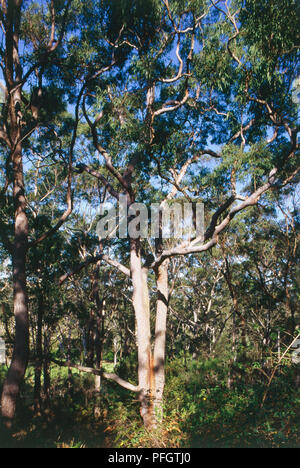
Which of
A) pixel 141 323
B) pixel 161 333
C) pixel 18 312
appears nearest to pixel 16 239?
pixel 18 312

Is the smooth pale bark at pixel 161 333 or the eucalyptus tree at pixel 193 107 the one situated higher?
the eucalyptus tree at pixel 193 107

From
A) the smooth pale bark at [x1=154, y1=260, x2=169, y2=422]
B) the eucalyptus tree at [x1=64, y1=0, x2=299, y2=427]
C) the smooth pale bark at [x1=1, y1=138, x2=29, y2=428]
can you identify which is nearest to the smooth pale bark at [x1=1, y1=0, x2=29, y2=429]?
the smooth pale bark at [x1=1, y1=138, x2=29, y2=428]

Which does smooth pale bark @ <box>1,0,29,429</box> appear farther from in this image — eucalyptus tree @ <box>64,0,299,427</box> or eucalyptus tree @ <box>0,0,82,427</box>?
eucalyptus tree @ <box>64,0,299,427</box>

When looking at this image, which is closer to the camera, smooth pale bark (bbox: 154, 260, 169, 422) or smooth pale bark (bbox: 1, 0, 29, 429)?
smooth pale bark (bbox: 1, 0, 29, 429)

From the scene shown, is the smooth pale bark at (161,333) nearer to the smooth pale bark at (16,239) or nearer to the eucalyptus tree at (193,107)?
the eucalyptus tree at (193,107)

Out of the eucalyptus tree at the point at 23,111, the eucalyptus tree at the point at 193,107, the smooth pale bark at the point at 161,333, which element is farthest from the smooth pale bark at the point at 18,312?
the smooth pale bark at the point at 161,333

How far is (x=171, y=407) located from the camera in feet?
18.2

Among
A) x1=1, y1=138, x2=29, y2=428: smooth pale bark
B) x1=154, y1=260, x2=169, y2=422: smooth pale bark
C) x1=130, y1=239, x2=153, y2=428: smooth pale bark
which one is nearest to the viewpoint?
x1=1, y1=138, x2=29, y2=428: smooth pale bark

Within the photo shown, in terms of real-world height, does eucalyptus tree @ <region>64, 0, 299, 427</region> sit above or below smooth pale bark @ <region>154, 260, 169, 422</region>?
above

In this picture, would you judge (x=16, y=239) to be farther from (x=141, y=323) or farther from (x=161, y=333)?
(x=161, y=333)

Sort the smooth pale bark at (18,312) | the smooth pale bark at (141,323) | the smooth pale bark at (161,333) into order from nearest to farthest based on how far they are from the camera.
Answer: the smooth pale bark at (18,312), the smooth pale bark at (141,323), the smooth pale bark at (161,333)

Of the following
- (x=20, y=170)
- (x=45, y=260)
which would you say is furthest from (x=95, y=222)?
(x=20, y=170)

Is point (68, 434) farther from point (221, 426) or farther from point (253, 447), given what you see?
point (253, 447)
